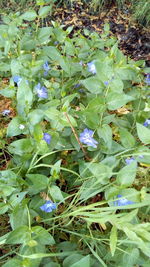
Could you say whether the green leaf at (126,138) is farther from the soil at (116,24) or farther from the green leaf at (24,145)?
the soil at (116,24)

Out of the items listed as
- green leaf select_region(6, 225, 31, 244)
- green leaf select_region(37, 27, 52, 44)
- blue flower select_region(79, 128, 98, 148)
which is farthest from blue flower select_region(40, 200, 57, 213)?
green leaf select_region(37, 27, 52, 44)

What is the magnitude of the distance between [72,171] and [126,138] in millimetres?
234

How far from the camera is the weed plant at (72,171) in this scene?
0.92m

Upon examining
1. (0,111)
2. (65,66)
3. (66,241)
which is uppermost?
(65,66)

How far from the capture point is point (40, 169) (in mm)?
1214

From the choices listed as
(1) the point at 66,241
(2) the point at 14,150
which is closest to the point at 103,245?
(1) the point at 66,241

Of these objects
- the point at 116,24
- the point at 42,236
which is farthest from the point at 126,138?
the point at 116,24

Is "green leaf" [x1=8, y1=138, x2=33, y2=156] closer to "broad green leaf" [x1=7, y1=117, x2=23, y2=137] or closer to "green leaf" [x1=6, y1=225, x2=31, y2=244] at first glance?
"broad green leaf" [x1=7, y1=117, x2=23, y2=137]

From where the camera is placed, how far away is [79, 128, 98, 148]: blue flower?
1121 mm

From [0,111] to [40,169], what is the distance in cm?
55

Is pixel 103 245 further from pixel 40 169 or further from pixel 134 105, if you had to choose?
pixel 134 105

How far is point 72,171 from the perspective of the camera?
3.32 ft

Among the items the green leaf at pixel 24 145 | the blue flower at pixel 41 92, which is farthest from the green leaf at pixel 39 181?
the blue flower at pixel 41 92

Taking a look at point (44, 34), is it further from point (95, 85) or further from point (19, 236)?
point (19, 236)
